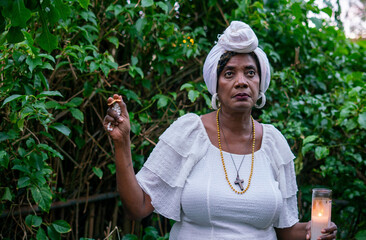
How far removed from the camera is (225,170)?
2.10m

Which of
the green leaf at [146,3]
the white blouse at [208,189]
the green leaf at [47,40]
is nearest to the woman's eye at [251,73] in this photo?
the white blouse at [208,189]

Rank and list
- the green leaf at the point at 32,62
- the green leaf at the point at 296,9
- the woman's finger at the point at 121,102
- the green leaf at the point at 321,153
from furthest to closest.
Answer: the green leaf at the point at 296,9 < the green leaf at the point at 321,153 < the green leaf at the point at 32,62 < the woman's finger at the point at 121,102

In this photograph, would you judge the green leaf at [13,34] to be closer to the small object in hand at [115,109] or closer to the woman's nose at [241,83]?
the small object in hand at [115,109]

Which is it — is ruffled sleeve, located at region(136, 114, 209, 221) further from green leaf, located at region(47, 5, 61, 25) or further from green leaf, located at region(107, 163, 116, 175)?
green leaf, located at region(47, 5, 61, 25)

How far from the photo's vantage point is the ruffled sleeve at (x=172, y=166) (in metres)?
2.05

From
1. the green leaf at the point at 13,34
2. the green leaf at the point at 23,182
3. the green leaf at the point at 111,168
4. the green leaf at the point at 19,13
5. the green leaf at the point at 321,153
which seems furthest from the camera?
the green leaf at the point at 321,153

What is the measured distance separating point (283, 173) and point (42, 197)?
1.19 meters

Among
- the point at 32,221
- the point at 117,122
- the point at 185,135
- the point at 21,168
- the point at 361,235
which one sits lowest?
the point at 361,235

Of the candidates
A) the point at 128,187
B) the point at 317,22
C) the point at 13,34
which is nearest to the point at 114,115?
the point at 128,187

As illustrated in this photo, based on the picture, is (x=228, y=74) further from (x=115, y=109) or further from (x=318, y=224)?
(x=318, y=224)

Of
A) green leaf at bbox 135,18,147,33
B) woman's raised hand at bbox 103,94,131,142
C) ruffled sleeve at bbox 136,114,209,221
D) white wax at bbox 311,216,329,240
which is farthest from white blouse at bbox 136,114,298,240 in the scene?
green leaf at bbox 135,18,147,33

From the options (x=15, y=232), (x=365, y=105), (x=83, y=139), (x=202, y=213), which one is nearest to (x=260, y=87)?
(x=202, y=213)

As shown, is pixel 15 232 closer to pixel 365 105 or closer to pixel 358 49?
pixel 365 105

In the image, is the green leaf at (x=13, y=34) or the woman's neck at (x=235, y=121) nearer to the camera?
the green leaf at (x=13, y=34)
